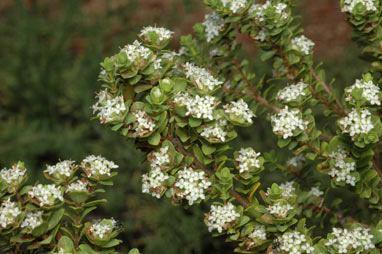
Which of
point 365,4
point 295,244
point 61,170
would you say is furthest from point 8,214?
point 365,4

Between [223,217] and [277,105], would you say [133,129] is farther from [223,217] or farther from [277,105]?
[277,105]

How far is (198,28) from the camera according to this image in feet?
6.27

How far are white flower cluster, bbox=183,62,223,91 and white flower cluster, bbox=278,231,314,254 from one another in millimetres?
483

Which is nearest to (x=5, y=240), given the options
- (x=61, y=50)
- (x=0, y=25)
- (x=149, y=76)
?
(x=149, y=76)

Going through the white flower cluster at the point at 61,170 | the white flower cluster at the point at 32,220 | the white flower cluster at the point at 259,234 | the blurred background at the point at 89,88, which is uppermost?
the white flower cluster at the point at 61,170

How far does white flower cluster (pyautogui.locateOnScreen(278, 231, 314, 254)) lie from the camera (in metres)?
1.50

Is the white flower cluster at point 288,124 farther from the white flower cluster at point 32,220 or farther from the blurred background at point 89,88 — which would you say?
the blurred background at point 89,88

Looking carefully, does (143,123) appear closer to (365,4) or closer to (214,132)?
(214,132)

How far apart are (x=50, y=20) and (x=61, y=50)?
69 centimetres

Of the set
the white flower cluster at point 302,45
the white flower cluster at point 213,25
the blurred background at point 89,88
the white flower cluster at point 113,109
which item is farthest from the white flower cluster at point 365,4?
the blurred background at point 89,88

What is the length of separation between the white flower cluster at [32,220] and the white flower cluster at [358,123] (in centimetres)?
92

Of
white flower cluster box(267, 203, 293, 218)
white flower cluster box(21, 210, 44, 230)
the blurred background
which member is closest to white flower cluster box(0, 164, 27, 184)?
white flower cluster box(21, 210, 44, 230)

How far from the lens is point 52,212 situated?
5.24 feet

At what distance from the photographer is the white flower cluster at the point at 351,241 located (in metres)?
1.47
